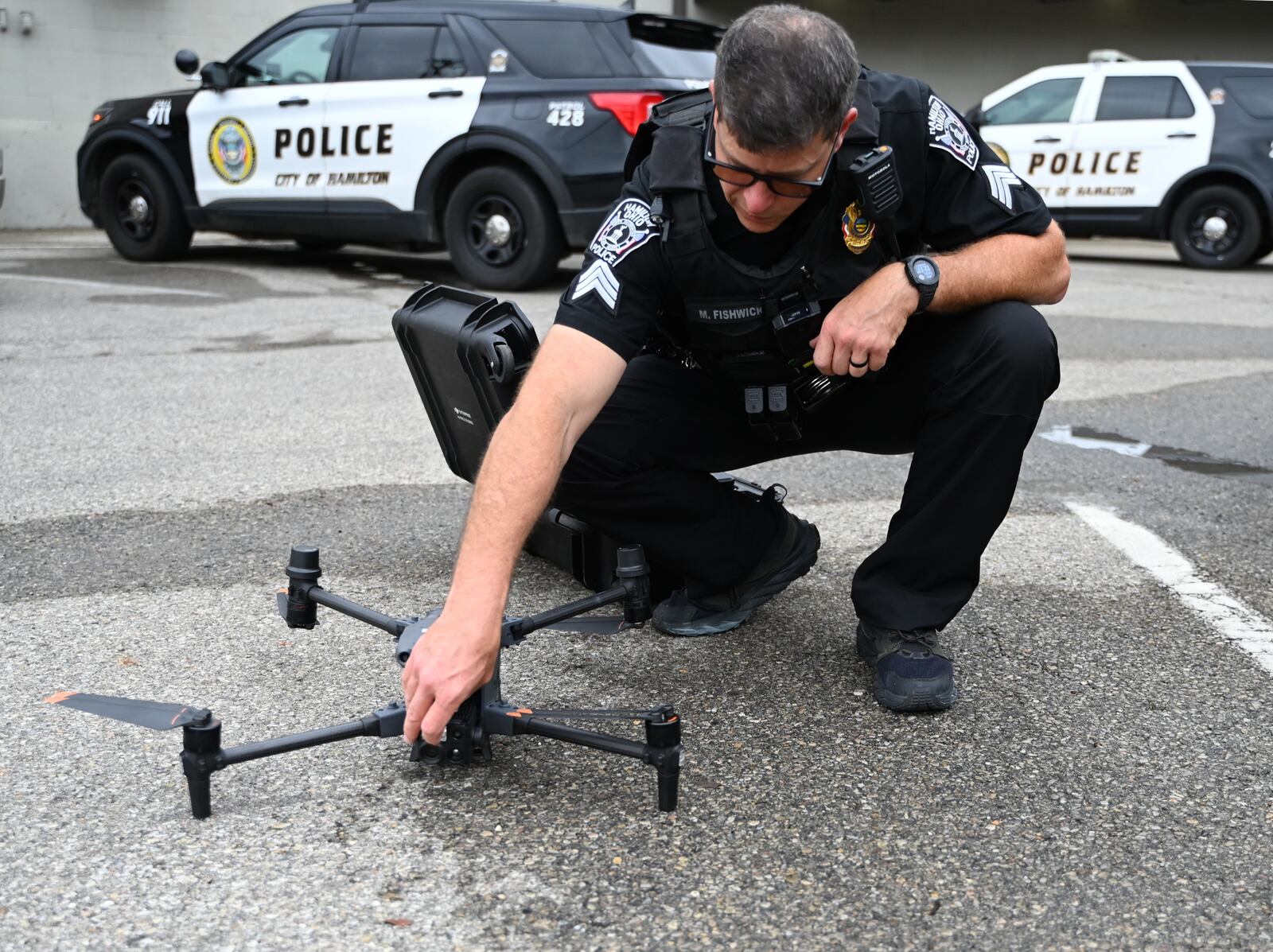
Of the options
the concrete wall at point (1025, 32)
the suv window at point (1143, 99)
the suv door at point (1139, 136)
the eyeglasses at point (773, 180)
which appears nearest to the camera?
the eyeglasses at point (773, 180)

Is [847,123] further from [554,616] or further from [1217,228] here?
[1217,228]

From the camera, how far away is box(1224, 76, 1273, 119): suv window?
10.4 metres

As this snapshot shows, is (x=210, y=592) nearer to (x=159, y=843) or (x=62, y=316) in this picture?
(x=159, y=843)

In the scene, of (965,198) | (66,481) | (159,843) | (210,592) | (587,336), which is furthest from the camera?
(66,481)

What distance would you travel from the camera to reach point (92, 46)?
1219cm

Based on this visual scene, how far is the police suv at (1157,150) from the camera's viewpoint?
10.5m

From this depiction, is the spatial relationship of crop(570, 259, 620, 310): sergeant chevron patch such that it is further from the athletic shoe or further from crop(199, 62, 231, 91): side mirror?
crop(199, 62, 231, 91): side mirror

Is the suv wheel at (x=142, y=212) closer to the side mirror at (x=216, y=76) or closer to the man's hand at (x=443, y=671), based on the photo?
the side mirror at (x=216, y=76)

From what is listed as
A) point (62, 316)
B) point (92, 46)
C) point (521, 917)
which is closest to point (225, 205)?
point (62, 316)

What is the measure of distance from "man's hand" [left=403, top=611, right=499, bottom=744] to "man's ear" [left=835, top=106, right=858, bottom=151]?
0.96 m

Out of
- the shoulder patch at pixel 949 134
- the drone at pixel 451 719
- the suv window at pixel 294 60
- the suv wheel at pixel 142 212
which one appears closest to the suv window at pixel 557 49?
the suv window at pixel 294 60

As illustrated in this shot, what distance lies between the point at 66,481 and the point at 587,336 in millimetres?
2298

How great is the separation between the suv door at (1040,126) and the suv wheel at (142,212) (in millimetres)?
6725

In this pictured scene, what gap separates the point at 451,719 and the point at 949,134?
1349 millimetres
